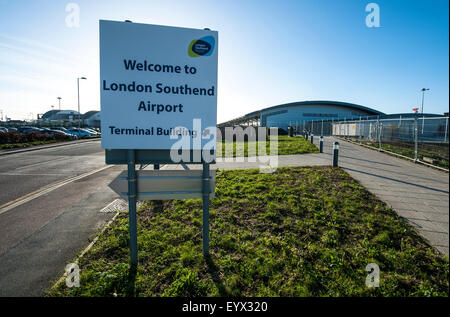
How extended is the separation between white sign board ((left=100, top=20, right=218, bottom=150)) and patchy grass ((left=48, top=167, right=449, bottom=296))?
4.68 ft

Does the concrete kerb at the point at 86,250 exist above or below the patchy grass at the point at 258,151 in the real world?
below

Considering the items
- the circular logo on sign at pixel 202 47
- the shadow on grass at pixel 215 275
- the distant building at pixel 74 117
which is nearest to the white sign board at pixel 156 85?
the circular logo on sign at pixel 202 47

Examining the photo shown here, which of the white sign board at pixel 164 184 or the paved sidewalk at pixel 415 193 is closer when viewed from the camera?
the paved sidewalk at pixel 415 193

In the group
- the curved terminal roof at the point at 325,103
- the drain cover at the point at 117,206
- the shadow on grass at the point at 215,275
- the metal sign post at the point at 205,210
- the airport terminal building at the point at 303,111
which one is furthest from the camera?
the airport terminal building at the point at 303,111

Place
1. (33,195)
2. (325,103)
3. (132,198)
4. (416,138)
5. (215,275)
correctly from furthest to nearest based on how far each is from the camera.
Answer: (325,103) < (416,138) < (33,195) < (132,198) < (215,275)

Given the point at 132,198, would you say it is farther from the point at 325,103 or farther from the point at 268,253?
the point at 325,103

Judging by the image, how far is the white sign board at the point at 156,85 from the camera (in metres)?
2.53

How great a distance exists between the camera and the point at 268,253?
9.53 ft

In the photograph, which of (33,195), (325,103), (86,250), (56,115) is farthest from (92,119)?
(86,250)

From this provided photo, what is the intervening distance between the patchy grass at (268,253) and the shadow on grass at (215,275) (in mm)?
11

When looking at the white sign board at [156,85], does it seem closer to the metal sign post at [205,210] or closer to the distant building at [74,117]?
the metal sign post at [205,210]

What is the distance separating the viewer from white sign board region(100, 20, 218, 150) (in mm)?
2531

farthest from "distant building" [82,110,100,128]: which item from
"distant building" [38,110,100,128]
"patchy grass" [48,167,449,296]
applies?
"patchy grass" [48,167,449,296]

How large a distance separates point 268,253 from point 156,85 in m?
2.49
